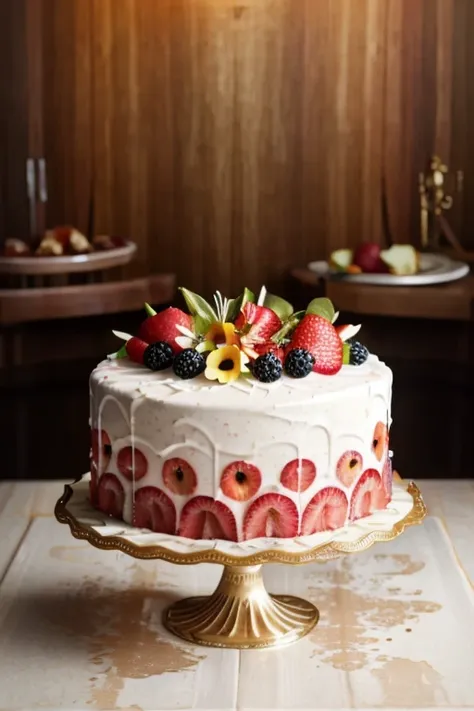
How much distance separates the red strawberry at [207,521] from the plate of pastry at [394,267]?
66.0 inches

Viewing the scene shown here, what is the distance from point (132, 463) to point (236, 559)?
0.22 m

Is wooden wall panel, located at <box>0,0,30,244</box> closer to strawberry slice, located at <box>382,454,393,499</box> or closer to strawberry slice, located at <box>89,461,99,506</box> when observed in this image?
strawberry slice, located at <box>89,461,99,506</box>

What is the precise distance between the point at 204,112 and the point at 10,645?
2.32 m

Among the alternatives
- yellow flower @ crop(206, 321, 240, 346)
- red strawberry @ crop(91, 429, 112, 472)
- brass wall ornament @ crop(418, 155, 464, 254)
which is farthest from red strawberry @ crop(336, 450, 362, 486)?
brass wall ornament @ crop(418, 155, 464, 254)

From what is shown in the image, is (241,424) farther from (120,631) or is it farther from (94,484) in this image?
(120,631)

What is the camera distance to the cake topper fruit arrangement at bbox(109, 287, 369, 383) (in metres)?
1.70

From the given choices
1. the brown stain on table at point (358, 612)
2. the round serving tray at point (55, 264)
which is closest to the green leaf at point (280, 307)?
the brown stain on table at point (358, 612)

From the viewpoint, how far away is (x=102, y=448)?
176cm

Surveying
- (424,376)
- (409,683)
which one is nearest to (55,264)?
(424,376)

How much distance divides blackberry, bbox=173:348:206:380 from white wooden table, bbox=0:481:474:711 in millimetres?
388

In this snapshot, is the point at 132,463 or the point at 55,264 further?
the point at 55,264

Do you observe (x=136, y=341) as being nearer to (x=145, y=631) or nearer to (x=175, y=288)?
(x=145, y=631)

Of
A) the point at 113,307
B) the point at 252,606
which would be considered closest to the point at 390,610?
the point at 252,606

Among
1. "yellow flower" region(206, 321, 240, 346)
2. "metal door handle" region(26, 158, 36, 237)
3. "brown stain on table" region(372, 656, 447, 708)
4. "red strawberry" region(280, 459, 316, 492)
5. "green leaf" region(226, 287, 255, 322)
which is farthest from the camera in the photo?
"metal door handle" region(26, 158, 36, 237)
